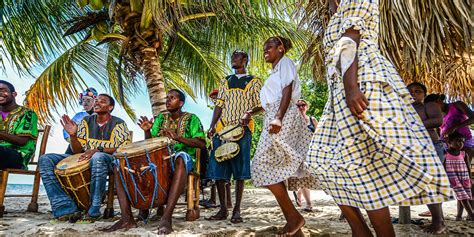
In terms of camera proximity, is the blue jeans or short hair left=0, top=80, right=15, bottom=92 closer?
the blue jeans

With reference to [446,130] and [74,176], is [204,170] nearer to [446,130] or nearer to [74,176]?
[74,176]

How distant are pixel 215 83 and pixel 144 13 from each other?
3.12 m

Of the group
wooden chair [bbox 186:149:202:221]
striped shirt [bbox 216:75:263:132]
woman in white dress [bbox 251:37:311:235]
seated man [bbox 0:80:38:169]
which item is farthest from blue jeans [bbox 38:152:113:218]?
woman in white dress [bbox 251:37:311:235]

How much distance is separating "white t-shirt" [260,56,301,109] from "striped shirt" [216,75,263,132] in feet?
2.21

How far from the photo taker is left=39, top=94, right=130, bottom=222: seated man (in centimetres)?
365

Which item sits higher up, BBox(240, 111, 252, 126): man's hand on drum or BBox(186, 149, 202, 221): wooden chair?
BBox(240, 111, 252, 126): man's hand on drum

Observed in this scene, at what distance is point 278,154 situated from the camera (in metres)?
3.10

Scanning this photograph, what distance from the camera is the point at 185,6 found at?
21.0ft

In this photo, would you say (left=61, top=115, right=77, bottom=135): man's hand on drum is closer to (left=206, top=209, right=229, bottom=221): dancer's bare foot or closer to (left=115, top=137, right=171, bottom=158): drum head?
(left=115, top=137, right=171, bottom=158): drum head

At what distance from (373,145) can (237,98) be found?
2210mm

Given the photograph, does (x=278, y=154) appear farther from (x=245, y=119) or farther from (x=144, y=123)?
(x=144, y=123)

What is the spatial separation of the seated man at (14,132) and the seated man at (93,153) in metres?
0.48

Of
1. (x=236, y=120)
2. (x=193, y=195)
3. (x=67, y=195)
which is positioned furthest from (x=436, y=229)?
(x=67, y=195)

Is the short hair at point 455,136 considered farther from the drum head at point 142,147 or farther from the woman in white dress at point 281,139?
the drum head at point 142,147
